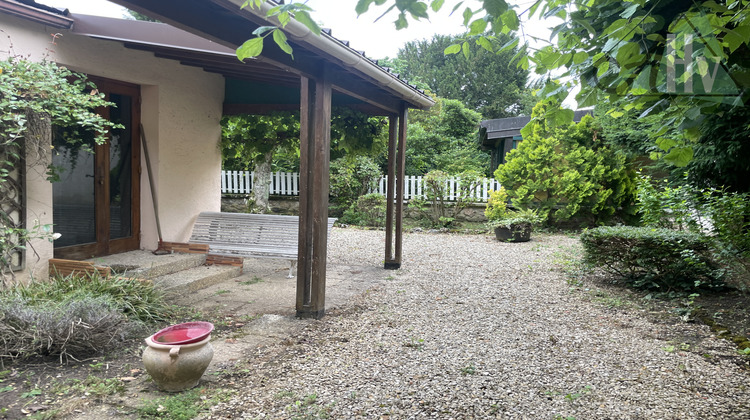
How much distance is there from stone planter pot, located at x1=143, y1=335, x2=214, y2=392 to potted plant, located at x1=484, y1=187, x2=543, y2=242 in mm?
8021

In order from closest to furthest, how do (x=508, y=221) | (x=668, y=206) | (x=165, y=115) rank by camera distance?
(x=668, y=206) < (x=165, y=115) < (x=508, y=221)

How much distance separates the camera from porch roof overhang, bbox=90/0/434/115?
2922mm

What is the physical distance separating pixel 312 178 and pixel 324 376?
196 cm

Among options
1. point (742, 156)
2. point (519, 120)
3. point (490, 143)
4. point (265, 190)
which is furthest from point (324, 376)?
point (490, 143)

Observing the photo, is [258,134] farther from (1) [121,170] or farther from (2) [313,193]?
(2) [313,193]

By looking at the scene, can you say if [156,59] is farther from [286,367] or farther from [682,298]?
[682,298]

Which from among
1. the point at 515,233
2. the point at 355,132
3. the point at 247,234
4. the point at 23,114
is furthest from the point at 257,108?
the point at 515,233

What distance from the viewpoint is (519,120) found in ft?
45.0

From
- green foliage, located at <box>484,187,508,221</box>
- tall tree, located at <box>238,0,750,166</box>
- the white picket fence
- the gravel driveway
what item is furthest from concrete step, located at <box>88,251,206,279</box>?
the white picket fence

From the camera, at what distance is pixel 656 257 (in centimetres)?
526

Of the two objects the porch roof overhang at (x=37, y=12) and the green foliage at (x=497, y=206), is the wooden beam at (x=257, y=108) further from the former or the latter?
the green foliage at (x=497, y=206)

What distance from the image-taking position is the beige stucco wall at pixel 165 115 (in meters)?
4.36

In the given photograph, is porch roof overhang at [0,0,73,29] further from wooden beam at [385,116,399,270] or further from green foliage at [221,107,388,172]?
wooden beam at [385,116,399,270]

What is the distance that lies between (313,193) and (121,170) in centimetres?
282
